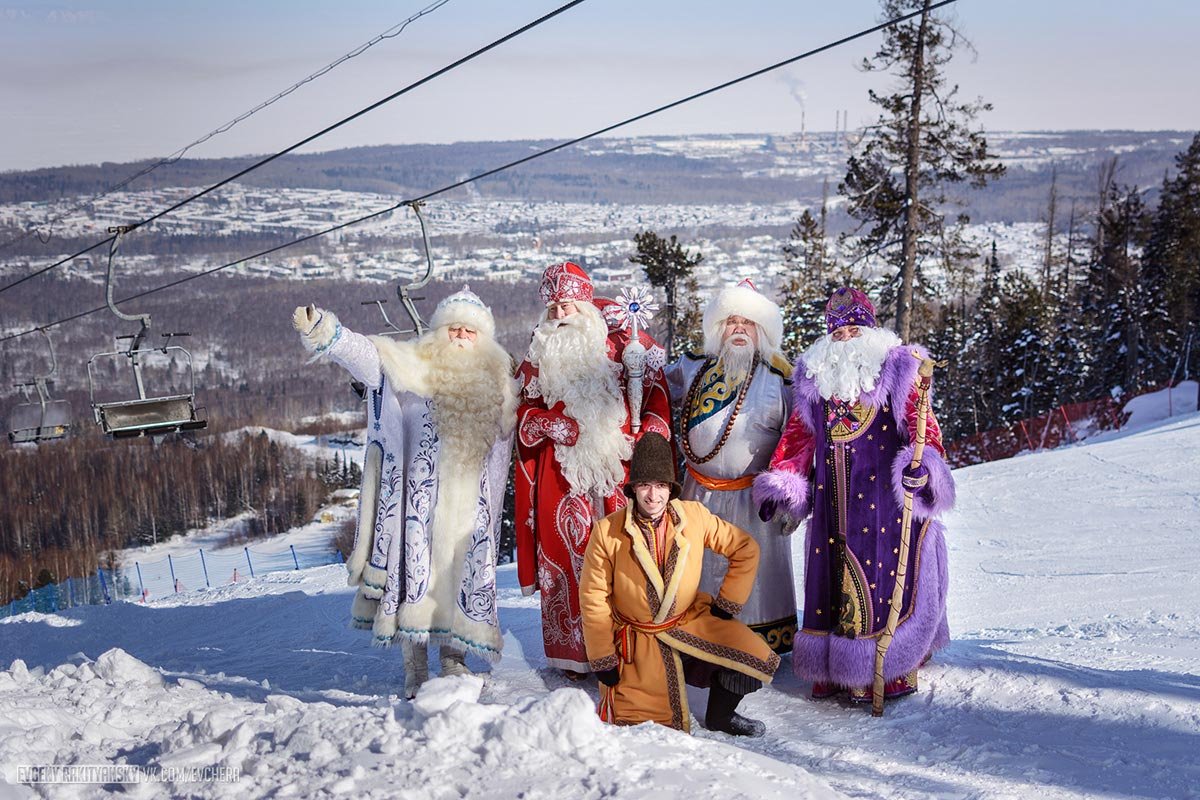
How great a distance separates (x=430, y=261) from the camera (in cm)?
683

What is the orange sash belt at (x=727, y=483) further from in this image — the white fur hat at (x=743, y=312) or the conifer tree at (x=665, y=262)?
the conifer tree at (x=665, y=262)

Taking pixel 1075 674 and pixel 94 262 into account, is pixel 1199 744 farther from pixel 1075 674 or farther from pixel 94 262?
pixel 94 262

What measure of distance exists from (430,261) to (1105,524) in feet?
22.3

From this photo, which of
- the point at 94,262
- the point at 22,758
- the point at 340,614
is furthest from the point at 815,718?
the point at 94,262

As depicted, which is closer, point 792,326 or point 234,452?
point 792,326

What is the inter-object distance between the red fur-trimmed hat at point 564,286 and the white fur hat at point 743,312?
0.64 m

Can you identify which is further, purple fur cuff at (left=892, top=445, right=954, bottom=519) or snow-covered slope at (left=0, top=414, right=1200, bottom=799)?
purple fur cuff at (left=892, top=445, right=954, bottom=519)

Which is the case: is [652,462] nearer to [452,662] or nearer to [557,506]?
[557,506]

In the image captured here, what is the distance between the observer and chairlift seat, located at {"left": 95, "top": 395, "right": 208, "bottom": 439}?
8.97 m

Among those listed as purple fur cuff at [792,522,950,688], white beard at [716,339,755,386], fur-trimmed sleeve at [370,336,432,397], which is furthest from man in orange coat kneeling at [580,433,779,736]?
fur-trimmed sleeve at [370,336,432,397]

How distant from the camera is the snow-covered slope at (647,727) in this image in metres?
3.51

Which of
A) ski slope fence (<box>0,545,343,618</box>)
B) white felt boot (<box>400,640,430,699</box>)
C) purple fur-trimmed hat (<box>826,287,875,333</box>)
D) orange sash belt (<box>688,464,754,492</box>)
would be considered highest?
purple fur-trimmed hat (<box>826,287,875,333</box>)

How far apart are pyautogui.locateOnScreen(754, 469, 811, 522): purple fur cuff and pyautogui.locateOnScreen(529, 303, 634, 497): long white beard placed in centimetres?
68

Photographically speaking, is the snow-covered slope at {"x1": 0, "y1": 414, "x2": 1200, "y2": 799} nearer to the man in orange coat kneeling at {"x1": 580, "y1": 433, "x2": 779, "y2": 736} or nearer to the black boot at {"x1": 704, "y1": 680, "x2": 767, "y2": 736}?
the black boot at {"x1": 704, "y1": 680, "x2": 767, "y2": 736}
